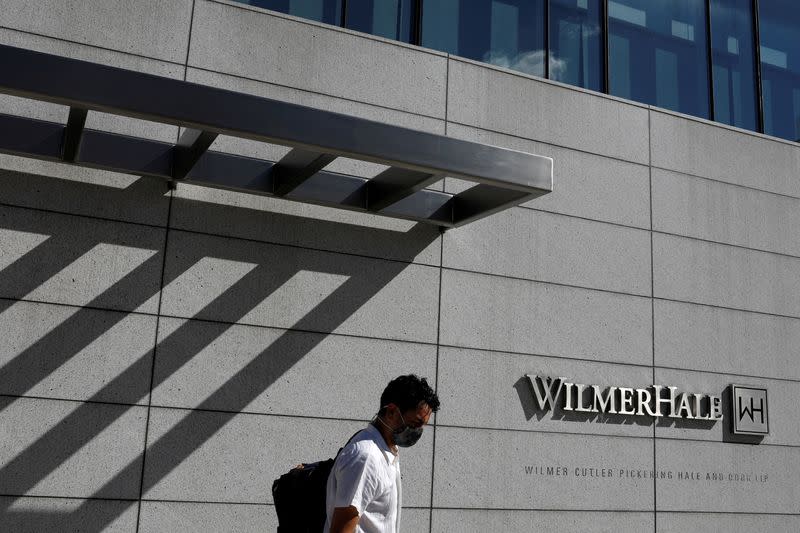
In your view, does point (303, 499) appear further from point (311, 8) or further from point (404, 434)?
point (311, 8)

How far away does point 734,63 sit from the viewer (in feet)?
38.6

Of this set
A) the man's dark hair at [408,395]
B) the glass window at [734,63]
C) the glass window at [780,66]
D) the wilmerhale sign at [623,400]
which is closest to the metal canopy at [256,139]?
the wilmerhale sign at [623,400]

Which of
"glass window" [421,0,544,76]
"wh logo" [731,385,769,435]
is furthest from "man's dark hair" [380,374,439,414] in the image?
"wh logo" [731,385,769,435]

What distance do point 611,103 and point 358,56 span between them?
10.8 ft

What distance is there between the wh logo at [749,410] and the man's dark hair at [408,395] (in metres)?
6.55

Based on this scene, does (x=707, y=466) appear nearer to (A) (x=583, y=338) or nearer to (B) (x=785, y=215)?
(A) (x=583, y=338)

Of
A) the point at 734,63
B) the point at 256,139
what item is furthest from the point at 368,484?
the point at 734,63

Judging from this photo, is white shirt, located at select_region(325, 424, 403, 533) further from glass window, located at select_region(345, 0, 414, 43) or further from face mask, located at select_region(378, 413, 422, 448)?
glass window, located at select_region(345, 0, 414, 43)

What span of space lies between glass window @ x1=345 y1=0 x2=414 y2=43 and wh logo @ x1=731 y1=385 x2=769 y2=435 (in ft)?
18.7

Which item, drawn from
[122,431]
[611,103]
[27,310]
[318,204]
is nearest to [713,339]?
[611,103]

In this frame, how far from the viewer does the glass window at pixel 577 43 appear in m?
10.5

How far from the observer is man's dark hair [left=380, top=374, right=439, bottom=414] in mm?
4961

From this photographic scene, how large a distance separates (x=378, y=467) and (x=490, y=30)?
676 centimetres

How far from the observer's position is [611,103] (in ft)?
34.4
